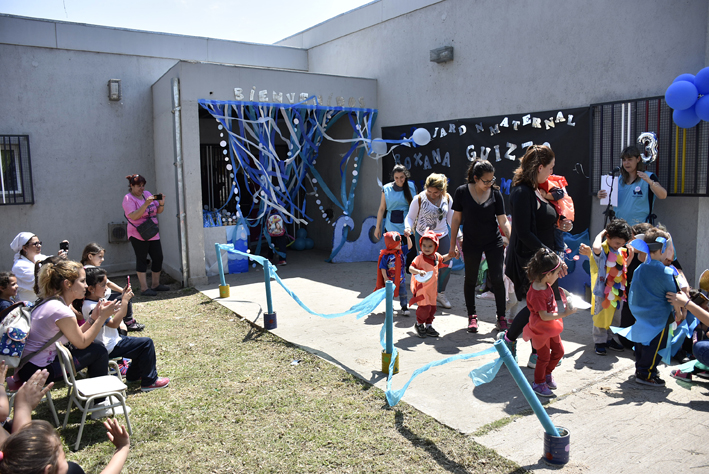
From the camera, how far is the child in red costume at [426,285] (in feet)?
16.2

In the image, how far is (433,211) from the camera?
5.60m

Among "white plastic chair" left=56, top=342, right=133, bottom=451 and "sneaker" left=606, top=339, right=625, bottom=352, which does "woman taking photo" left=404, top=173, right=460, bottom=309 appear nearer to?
"sneaker" left=606, top=339, right=625, bottom=352

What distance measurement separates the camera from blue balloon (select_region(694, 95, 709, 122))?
16.2 ft

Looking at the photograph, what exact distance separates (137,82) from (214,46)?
1790 mm

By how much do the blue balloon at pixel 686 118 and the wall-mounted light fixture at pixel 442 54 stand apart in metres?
3.47

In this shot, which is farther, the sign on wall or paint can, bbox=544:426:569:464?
the sign on wall

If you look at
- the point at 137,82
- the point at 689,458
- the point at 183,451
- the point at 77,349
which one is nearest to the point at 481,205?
the point at 689,458

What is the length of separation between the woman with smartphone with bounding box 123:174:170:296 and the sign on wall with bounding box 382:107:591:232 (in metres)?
4.01

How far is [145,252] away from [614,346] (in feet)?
19.1

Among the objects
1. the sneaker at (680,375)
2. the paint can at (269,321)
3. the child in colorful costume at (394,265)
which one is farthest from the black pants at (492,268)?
the paint can at (269,321)

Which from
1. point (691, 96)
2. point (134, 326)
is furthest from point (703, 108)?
point (134, 326)

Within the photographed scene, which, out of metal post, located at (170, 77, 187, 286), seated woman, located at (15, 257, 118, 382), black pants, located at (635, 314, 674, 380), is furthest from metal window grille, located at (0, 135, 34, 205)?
black pants, located at (635, 314, 674, 380)

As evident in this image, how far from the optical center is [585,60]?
20.9ft

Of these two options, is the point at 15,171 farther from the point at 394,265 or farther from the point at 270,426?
the point at 270,426
